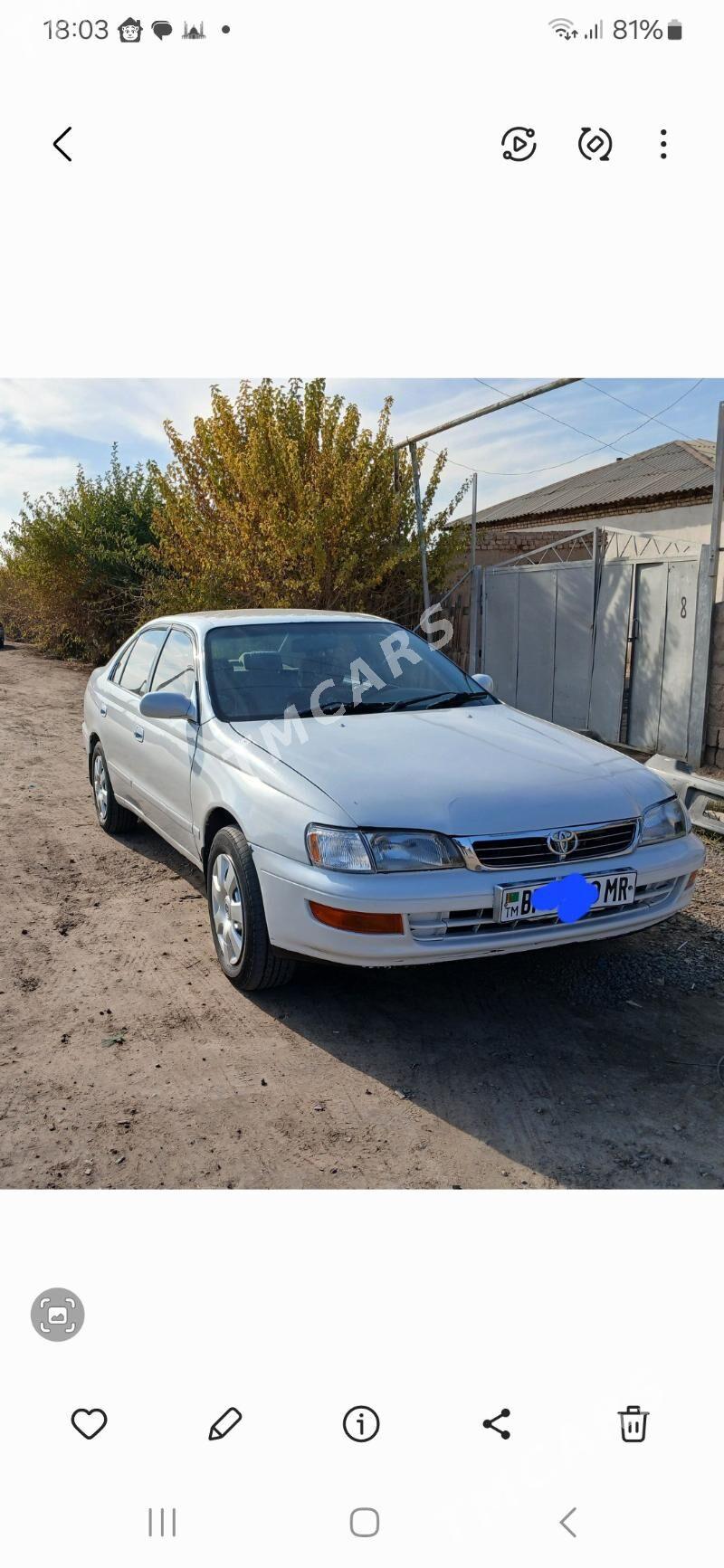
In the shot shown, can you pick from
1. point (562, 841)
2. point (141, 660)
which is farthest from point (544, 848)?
point (141, 660)

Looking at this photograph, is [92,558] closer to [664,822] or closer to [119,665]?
[119,665]

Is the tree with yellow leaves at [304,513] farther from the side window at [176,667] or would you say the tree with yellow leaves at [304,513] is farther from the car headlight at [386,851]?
the car headlight at [386,851]

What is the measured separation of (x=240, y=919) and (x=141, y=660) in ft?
8.17

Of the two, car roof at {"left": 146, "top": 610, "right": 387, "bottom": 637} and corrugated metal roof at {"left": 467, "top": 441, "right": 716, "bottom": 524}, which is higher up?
corrugated metal roof at {"left": 467, "top": 441, "right": 716, "bottom": 524}

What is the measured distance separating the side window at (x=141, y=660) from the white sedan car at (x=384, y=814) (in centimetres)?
81

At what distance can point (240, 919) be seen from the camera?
12.6 feet

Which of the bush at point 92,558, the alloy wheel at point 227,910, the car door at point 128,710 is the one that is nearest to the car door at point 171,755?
the car door at point 128,710

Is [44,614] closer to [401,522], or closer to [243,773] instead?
[401,522]

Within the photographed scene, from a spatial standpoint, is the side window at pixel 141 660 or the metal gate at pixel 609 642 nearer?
the side window at pixel 141 660

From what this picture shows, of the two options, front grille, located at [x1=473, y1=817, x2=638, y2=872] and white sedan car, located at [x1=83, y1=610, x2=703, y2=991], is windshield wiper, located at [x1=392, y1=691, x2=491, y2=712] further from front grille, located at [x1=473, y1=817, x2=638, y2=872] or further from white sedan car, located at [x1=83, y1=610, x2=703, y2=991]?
front grille, located at [x1=473, y1=817, x2=638, y2=872]

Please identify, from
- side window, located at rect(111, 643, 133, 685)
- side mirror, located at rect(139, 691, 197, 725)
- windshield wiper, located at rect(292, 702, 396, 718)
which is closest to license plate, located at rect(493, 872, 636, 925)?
windshield wiper, located at rect(292, 702, 396, 718)

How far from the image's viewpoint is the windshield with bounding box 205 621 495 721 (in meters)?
4.44

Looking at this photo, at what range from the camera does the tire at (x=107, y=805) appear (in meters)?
6.34

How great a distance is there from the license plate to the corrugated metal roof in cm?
1626
